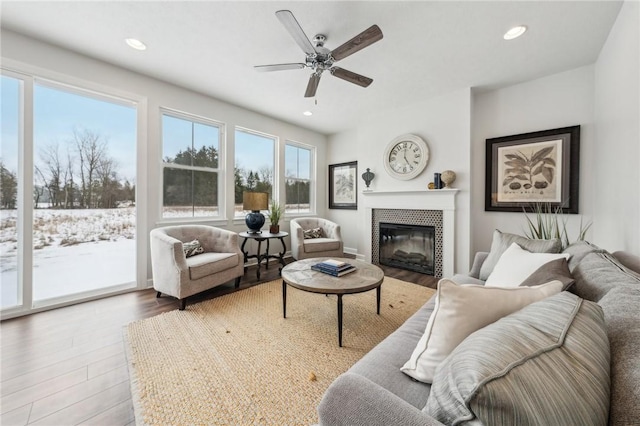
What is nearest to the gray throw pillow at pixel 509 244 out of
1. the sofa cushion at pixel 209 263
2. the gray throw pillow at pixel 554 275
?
the gray throw pillow at pixel 554 275

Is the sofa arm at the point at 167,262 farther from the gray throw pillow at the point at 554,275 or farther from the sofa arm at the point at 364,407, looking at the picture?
the gray throw pillow at the point at 554,275

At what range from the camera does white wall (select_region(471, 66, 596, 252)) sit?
2.76 meters

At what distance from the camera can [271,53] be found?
98.0 inches

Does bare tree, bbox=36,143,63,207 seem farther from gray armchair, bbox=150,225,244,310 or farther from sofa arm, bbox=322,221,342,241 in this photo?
sofa arm, bbox=322,221,342,241

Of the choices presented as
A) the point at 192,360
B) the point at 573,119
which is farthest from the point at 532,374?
the point at 573,119

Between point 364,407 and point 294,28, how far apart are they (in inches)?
84.4

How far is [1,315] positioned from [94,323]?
849 millimetres

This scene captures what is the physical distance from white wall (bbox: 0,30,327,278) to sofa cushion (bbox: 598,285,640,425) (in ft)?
12.3

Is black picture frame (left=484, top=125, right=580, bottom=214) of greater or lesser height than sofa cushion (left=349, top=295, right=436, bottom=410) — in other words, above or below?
above

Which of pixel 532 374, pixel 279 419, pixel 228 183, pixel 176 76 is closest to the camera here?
pixel 532 374

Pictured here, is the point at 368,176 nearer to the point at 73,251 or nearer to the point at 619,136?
the point at 619,136

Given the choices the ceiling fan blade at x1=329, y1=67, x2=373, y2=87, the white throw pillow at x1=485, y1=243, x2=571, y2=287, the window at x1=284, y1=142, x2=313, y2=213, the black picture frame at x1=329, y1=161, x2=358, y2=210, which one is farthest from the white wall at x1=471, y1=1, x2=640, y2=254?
the window at x1=284, y1=142, x2=313, y2=213

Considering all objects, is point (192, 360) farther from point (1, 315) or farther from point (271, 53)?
point (271, 53)

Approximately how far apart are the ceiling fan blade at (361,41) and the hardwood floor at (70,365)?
2759 millimetres
